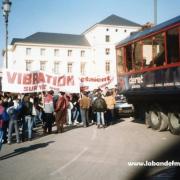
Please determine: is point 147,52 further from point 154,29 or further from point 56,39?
point 56,39

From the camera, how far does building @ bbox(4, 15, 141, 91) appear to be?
8381cm

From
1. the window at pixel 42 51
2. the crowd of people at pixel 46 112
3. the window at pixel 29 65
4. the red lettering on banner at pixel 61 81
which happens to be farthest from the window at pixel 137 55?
the window at pixel 42 51

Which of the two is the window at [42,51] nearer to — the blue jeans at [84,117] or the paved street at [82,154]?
the blue jeans at [84,117]

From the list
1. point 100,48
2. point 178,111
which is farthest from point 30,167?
point 100,48

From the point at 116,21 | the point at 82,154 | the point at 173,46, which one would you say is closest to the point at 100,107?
the point at 173,46

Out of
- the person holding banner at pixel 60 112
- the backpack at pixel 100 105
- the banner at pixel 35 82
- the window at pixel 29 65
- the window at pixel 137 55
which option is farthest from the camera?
the window at pixel 29 65

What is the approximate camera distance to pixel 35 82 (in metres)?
16.6

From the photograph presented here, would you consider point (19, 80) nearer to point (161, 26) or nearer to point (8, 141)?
point (8, 141)

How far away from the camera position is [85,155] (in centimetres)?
952

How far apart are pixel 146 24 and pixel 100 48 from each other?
228 ft

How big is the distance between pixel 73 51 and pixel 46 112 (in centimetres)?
7441

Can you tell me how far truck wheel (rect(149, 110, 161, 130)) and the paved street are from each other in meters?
0.45

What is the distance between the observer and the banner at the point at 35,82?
52.1 ft

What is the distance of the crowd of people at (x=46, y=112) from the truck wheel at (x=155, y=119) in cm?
243
